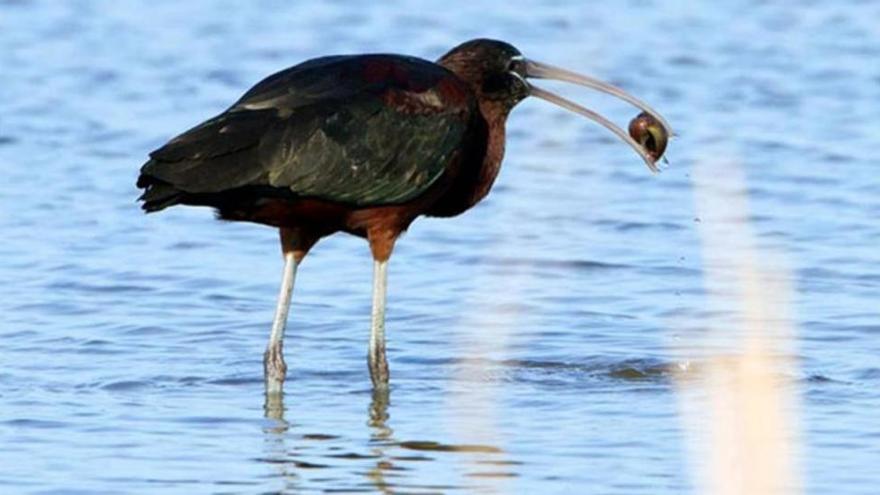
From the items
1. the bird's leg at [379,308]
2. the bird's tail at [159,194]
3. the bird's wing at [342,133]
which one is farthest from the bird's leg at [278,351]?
the bird's tail at [159,194]

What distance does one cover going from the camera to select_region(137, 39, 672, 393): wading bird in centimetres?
863

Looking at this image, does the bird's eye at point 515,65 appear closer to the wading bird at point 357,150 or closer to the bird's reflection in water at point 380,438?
the wading bird at point 357,150

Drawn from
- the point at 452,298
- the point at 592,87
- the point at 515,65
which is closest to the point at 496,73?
the point at 515,65

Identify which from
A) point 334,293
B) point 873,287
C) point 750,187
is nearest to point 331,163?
point 334,293

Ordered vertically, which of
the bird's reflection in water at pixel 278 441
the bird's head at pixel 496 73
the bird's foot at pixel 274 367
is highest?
the bird's head at pixel 496 73

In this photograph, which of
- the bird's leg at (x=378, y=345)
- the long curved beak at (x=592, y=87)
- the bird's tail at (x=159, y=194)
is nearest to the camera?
the bird's tail at (x=159, y=194)

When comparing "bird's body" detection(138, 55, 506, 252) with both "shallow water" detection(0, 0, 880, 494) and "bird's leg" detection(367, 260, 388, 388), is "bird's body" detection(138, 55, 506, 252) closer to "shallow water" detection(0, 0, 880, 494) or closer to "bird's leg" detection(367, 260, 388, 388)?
"bird's leg" detection(367, 260, 388, 388)

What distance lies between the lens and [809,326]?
10.5 meters

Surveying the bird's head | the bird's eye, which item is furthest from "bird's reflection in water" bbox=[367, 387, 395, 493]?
the bird's eye

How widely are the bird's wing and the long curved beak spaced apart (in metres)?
0.34

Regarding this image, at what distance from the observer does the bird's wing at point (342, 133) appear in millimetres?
8656

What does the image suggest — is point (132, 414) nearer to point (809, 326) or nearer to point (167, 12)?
point (809, 326)

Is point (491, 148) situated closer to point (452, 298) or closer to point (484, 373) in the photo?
point (484, 373)

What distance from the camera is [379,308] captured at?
9305 millimetres
